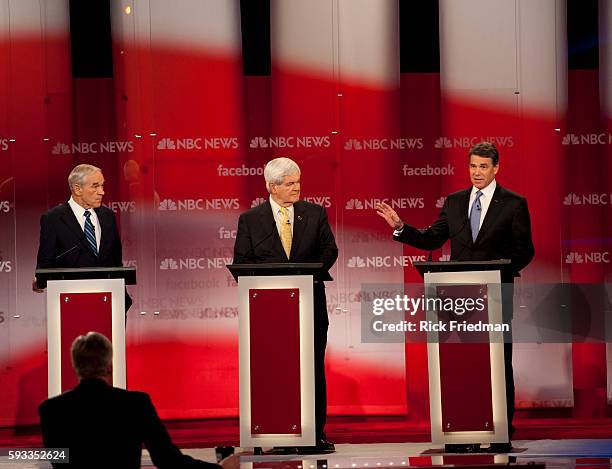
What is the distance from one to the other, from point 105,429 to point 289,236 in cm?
Result: 279

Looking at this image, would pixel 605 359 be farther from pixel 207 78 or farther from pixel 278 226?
pixel 207 78

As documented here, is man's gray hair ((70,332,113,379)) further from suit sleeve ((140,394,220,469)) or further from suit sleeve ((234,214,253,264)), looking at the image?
suit sleeve ((234,214,253,264))

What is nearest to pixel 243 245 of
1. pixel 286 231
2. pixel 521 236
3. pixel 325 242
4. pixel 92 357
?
pixel 286 231

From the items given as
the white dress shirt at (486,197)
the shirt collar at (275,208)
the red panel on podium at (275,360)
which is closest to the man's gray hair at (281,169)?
the shirt collar at (275,208)

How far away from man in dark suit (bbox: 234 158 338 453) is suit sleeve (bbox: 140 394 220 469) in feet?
8.36

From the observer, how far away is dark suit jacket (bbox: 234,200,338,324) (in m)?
6.29

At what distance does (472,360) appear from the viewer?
19.5 feet

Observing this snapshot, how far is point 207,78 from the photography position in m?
7.94

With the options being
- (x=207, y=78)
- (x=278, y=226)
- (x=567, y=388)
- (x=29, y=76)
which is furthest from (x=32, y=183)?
(x=567, y=388)

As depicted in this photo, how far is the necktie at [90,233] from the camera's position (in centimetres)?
638

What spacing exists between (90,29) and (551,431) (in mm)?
3905

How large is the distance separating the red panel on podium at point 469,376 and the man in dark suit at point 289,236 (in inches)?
26.8

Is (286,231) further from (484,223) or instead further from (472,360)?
(472,360)

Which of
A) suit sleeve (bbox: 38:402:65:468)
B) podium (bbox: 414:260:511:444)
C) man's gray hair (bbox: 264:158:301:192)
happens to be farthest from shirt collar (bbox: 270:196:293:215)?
suit sleeve (bbox: 38:402:65:468)
